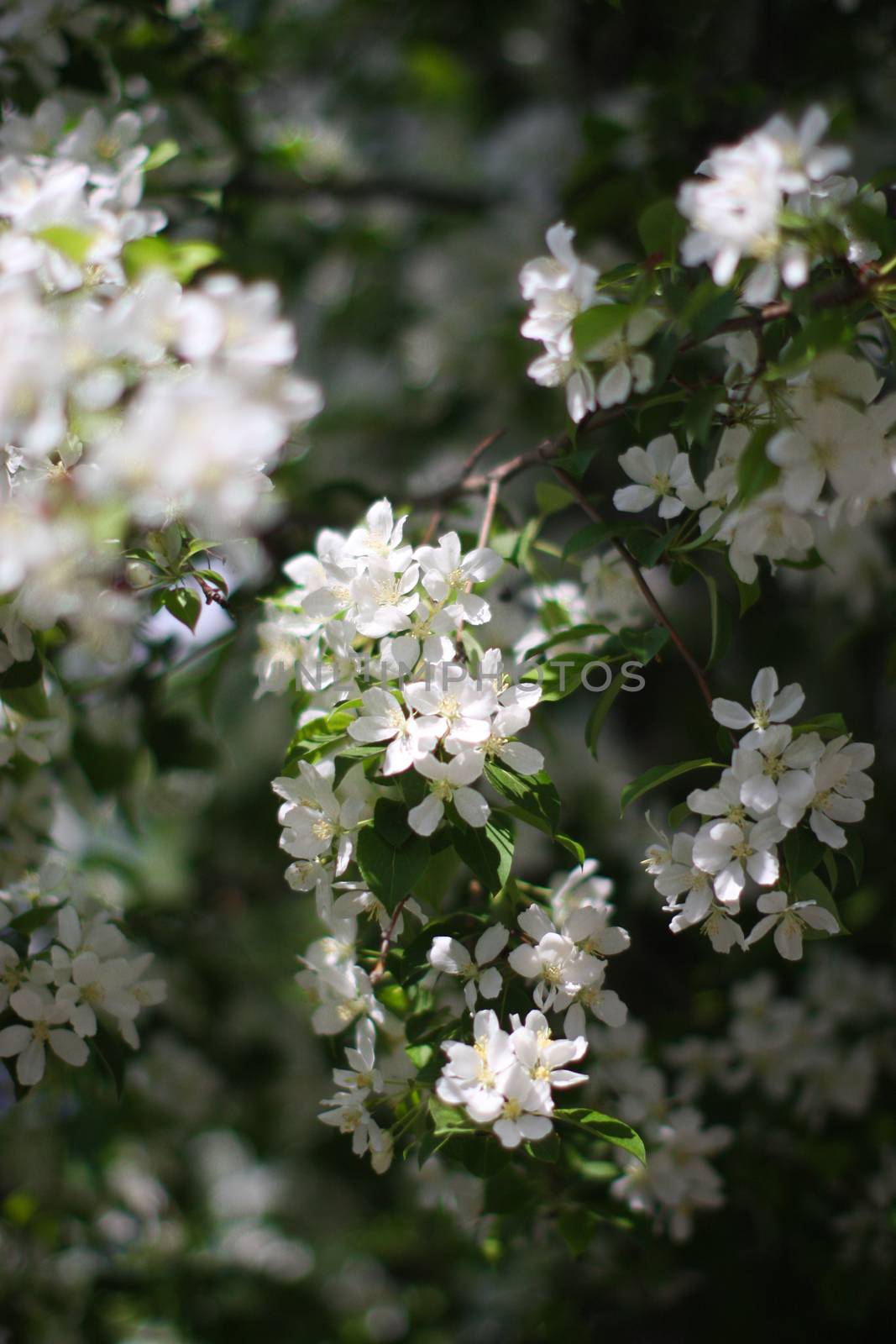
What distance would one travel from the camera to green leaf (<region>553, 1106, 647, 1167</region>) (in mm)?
767

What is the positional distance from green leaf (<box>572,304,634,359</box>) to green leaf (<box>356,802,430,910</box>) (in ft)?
1.23

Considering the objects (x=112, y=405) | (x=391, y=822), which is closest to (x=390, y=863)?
(x=391, y=822)

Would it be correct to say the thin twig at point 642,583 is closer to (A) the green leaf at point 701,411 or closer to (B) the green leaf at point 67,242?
(A) the green leaf at point 701,411

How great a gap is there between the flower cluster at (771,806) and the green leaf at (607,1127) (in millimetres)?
158

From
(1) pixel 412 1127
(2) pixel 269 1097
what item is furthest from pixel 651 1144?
(2) pixel 269 1097

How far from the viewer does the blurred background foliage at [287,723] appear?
1.35 metres

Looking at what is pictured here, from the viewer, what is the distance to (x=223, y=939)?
202 centimetres

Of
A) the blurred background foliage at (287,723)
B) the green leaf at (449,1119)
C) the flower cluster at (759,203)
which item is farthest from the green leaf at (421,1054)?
the flower cluster at (759,203)

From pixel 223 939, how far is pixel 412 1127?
1.27 meters

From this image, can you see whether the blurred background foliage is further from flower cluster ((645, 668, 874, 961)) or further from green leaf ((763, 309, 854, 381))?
green leaf ((763, 309, 854, 381))

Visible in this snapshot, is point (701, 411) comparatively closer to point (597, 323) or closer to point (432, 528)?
point (597, 323)

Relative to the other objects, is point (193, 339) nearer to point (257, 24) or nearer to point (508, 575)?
point (508, 575)

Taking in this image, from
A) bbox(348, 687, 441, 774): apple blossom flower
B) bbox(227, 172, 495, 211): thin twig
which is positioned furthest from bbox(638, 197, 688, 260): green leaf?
bbox(227, 172, 495, 211): thin twig

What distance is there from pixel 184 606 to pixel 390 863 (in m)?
0.27
